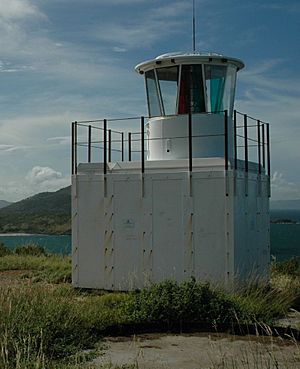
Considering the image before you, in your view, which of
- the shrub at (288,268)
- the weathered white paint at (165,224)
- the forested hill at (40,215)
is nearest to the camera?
the weathered white paint at (165,224)

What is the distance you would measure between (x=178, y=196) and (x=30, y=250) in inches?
561

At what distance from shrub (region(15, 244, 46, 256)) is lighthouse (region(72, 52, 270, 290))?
11.6 meters

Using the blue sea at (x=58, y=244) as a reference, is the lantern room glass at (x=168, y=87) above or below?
above

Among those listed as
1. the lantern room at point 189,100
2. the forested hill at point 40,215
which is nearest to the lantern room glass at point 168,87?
the lantern room at point 189,100

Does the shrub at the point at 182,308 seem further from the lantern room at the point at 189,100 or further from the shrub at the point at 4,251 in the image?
the shrub at the point at 4,251

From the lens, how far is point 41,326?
32.6 ft

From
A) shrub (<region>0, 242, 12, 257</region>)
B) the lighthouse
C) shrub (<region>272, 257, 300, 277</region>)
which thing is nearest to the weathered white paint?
the lighthouse

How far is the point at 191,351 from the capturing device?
408 inches

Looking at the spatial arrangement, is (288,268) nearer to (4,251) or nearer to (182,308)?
(182,308)

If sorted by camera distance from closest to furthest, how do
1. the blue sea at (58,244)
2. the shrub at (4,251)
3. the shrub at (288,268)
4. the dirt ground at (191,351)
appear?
the dirt ground at (191,351), the shrub at (288,268), the shrub at (4,251), the blue sea at (58,244)

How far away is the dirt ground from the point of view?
361 inches

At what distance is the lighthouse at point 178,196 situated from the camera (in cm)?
1462

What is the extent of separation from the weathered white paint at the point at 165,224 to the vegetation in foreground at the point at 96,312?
765 mm

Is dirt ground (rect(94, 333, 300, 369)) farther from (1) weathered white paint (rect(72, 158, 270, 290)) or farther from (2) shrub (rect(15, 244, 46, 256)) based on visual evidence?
(2) shrub (rect(15, 244, 46, 256))
